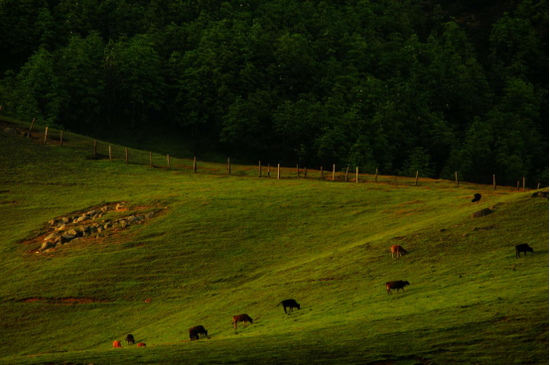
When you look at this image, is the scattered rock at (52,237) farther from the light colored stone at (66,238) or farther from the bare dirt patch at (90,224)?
the light colored stone at (66,238)

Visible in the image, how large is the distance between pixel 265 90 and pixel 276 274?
11219 cm

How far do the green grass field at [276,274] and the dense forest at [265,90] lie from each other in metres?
59.1

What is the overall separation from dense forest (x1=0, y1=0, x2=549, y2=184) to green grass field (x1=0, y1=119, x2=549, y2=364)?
59066 mm

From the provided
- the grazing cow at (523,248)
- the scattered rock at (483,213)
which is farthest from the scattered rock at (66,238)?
the grazing cow at (523,248)

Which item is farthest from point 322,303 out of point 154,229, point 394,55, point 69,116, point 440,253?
point 394,55

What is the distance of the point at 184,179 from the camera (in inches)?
3465

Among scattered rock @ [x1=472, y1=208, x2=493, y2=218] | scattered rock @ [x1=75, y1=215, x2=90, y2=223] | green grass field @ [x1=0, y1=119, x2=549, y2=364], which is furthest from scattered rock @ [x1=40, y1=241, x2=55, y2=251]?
scattered rock @ [x1=472, y1=208, x2=493, y2=218]

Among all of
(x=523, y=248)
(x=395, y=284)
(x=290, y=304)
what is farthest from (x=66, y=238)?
(x=523, y=248)

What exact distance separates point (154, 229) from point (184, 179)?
22.3 m

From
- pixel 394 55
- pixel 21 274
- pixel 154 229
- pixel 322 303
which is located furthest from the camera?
pixel 394 55

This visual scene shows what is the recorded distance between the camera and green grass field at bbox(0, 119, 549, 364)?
32812 millimetres

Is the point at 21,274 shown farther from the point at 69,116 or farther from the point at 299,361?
the point at 69,116

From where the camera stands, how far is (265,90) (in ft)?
530

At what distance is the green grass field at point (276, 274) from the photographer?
3281cm
